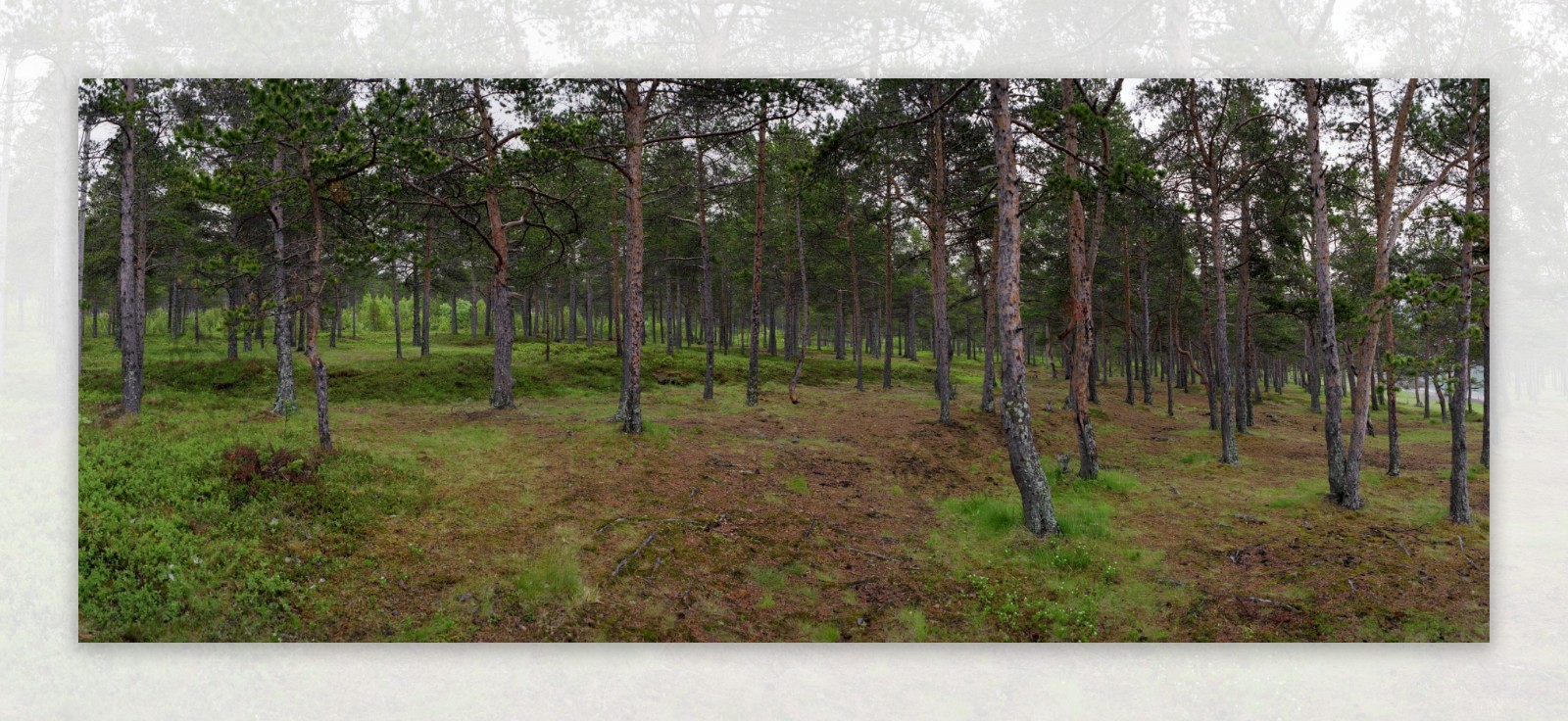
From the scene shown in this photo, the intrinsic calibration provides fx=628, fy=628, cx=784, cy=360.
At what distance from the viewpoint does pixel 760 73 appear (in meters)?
8.38

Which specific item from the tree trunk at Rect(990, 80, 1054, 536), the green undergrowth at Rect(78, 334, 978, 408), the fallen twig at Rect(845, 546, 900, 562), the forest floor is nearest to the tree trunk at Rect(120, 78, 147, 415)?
the green undergrowth at Rect(78, 334, 978, 408)

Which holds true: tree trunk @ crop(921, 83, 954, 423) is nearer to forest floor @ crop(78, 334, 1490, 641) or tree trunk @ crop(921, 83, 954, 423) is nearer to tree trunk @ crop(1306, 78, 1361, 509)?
forest floor @ crop(78, 334, 1490, 641)

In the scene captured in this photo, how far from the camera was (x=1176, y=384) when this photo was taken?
114ft

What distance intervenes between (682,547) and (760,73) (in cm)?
610

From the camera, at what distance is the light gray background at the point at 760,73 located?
514 cm

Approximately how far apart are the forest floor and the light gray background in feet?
0.74

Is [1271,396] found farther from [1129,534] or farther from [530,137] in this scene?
[530,137]

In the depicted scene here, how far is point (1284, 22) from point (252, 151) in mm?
13756

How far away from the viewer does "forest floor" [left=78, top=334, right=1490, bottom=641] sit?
5293mm

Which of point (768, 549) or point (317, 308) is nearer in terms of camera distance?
point (768, 549)

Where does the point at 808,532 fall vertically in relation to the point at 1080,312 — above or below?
below

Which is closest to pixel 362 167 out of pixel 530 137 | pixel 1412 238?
pixel 530 137

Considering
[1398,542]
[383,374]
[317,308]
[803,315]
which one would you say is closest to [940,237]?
[803,315]

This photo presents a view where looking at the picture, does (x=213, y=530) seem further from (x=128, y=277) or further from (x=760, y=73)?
(x=128, y=277)
